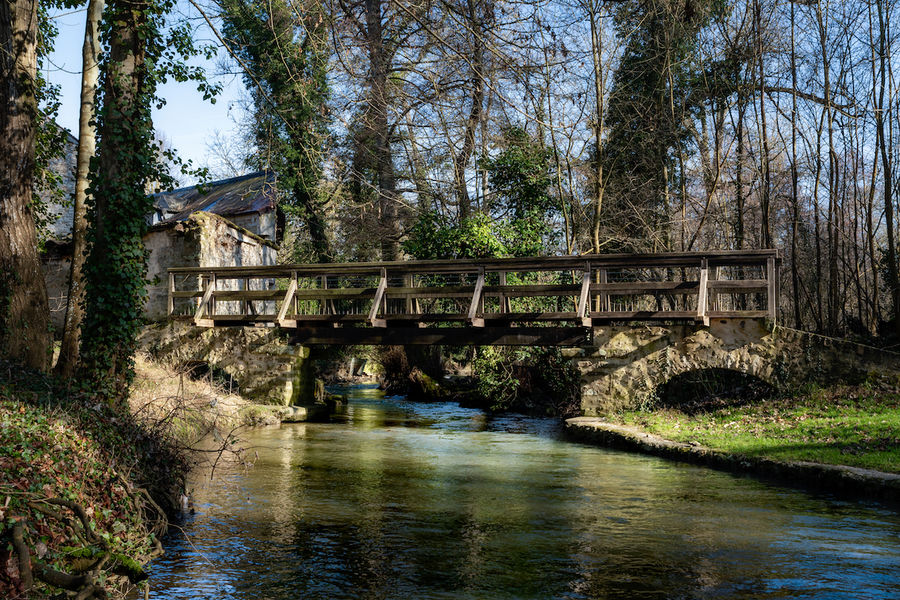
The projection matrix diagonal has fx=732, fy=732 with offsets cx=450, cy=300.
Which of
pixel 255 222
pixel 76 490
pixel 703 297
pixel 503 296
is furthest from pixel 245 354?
pixel 76 490

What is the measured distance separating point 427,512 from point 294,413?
9.95 meters

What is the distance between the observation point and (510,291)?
1519cm

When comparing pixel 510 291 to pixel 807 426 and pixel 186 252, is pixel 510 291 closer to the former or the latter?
pixel 807 426

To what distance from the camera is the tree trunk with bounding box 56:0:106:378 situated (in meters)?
10.8

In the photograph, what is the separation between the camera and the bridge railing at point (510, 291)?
14.1 metres

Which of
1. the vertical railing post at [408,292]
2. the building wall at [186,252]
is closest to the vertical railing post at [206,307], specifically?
the building wall at [186,252]

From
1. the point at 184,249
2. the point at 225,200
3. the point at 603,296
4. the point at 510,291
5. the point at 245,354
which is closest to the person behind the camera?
the point at 510,291

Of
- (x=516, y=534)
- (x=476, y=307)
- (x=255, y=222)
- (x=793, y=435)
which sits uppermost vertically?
(x=255, y=222)

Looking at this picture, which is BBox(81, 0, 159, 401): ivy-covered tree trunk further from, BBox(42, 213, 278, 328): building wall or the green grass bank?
BBox(42, 213, 278, 328): building wall

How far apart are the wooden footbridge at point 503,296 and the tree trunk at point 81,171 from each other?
17.5 feet

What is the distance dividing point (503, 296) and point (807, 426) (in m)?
6.48

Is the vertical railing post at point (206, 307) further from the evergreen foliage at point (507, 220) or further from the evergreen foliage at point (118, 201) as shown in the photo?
the evergreen foliage at point (118, 201)

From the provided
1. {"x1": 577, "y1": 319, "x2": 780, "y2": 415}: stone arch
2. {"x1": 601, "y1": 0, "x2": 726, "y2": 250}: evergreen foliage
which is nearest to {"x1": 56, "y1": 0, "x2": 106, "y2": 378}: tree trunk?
{"x1": 577, "y1": 319, "x2": 780, "y2": 415}: stone arch

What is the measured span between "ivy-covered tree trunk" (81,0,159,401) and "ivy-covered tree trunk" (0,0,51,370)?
116 centimetres
